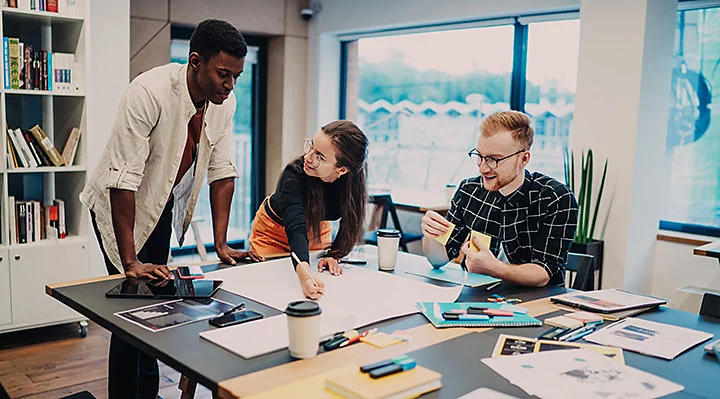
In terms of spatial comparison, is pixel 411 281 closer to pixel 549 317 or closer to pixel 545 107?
pixel 549 317

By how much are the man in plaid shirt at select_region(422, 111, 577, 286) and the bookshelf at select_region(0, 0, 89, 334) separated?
2.23 meters

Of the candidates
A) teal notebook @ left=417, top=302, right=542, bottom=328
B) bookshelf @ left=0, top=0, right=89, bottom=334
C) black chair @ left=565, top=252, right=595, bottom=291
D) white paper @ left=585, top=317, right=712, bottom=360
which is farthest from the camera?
bookshelf @ left=0, top=0, right=89, bottom=334

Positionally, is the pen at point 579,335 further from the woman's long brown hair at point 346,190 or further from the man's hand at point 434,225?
the woman's long brown hair at point 346,190

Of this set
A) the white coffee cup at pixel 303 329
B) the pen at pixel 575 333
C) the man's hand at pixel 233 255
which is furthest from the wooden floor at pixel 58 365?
the pen at pixel 575 333

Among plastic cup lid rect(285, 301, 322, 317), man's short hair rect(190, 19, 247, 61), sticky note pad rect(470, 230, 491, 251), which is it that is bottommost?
plastic cup lid rect(285, 301, 322, 317)

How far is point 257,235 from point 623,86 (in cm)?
245

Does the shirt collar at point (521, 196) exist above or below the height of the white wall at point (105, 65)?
below

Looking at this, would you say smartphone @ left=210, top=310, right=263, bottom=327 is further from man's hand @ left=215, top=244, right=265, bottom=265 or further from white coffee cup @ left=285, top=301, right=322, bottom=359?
man's hand @ left=215, top=244, right=265, bottom=265

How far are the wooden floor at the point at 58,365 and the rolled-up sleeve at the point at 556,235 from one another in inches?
65.4

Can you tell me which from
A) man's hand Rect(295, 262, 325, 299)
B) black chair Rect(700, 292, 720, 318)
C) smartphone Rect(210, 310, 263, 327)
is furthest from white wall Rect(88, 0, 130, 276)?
black chair Rect(700, 292, 720, 318)

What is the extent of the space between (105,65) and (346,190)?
89.6 inches

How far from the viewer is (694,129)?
162 inches

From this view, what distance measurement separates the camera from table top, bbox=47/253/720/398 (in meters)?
1.29

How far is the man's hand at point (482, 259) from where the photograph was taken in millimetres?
2008
